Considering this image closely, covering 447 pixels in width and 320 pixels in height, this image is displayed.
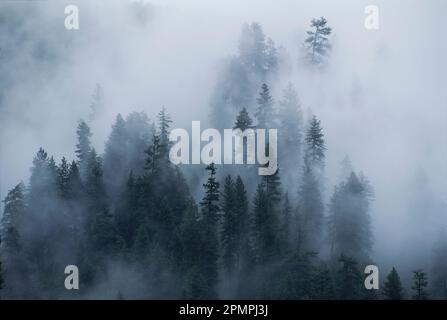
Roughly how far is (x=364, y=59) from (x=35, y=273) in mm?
58313

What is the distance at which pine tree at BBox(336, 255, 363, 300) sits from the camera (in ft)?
261

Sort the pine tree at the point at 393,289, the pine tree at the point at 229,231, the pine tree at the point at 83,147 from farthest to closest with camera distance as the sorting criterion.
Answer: the pine tree at the point at 83,147, the pine tree at the point at 229,231, the pine tree at the point at 393,289

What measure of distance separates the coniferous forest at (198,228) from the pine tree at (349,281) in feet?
0.36

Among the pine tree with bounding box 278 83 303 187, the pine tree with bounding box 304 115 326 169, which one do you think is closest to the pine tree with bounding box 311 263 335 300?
the pine tree with bounding box 304 115 326 169

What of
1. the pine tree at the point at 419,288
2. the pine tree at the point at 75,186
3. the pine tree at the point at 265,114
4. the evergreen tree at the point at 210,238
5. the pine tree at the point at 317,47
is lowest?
the pine tree at the point at 419,288

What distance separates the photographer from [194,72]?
118750mm

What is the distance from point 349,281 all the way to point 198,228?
15.5 metres

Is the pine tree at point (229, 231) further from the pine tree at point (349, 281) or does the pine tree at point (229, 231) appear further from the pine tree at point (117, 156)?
the pine tree at point (117, 156)

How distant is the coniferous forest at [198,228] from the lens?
271 feet

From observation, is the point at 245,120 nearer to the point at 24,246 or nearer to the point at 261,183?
the point at 261,183

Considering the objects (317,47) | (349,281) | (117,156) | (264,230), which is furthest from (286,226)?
(317,47)

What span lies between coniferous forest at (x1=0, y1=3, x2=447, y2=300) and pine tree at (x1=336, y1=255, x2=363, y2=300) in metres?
0.11

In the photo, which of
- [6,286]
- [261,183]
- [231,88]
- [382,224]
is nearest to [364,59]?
[231,88]

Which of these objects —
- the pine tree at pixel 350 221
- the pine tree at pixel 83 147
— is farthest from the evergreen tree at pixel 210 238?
the pine tree at pixel 83 147
